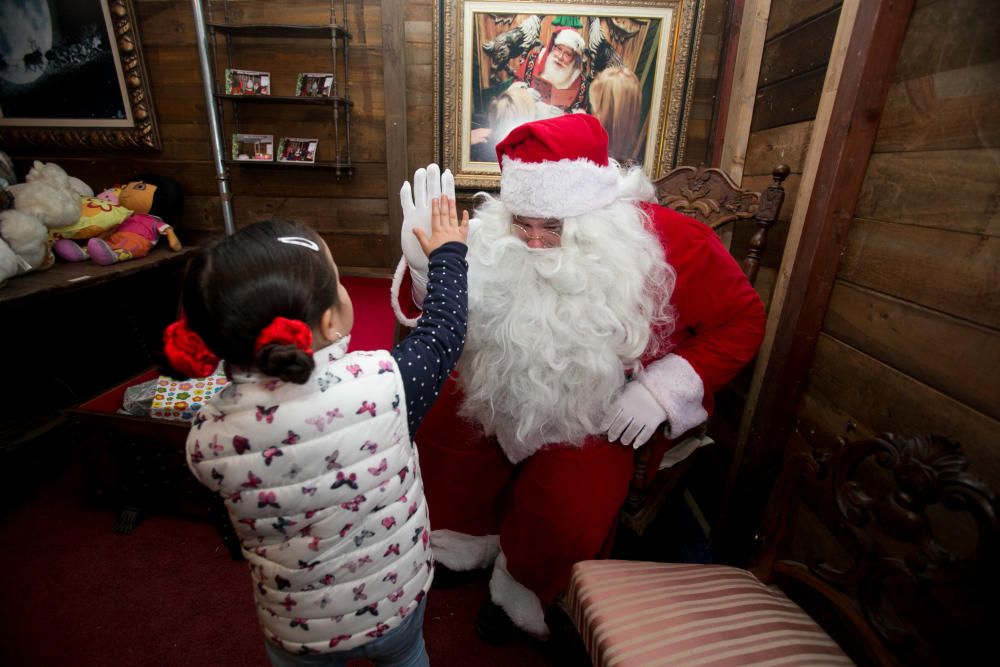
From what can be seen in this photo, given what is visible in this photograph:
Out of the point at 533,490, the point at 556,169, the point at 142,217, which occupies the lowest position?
the point at 533,490

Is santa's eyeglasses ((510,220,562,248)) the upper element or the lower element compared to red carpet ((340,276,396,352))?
upper

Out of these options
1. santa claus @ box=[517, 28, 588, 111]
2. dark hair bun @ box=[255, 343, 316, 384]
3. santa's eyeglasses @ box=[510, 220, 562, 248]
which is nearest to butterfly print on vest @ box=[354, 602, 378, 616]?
dark hair bun @ box=[255, 343, 316, 384]

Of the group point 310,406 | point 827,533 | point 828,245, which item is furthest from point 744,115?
point 310,406

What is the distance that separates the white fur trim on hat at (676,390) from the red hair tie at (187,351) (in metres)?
0.98

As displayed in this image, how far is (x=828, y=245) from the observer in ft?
3.59

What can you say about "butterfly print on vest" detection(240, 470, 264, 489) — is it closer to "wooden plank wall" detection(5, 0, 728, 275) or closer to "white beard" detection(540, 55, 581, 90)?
"wooden plank wall" detection(5, 0, 728, 275)

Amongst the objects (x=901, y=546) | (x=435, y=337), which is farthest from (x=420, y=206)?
(x=901, y=546)

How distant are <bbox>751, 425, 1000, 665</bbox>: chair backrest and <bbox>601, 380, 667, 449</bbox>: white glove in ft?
1.00

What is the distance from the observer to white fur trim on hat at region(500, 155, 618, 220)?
1197 mm

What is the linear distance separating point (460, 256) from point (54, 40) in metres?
2.73

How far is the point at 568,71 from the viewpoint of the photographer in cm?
211

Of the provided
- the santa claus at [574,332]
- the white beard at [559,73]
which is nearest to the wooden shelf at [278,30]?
the white beard at [559,73]

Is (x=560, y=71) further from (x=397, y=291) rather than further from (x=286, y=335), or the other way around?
(x=286, y=335)

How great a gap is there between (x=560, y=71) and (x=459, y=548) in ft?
6.52
